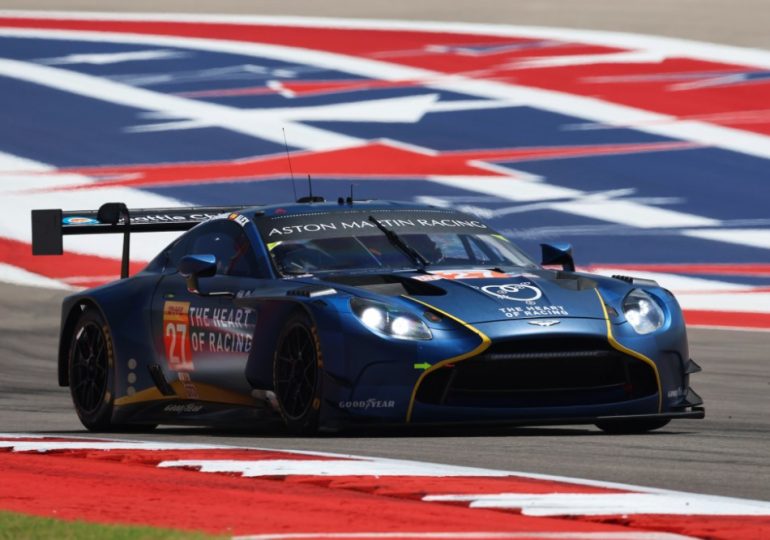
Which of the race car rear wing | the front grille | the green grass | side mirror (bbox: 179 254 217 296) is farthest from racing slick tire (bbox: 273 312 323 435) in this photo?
the green grass

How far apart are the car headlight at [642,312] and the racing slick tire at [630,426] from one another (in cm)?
57

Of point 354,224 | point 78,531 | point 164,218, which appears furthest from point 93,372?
point 78,531

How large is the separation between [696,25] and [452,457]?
1988 cm

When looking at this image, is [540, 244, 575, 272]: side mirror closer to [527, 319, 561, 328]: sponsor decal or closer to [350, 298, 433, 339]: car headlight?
[527, 319, 561, 328]: sponsor decal

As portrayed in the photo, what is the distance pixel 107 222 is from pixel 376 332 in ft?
9.96

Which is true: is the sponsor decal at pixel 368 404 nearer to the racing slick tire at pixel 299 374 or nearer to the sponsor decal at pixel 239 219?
the racing slick tire at pixel 299 374

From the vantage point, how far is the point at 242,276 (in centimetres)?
923

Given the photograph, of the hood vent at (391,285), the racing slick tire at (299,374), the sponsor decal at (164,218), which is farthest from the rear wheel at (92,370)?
the hood vent at (391,285)

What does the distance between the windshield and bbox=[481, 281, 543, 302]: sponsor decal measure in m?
0.57

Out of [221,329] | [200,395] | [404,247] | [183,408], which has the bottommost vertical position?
[183,408]

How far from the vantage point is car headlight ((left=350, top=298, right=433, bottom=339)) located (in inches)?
321

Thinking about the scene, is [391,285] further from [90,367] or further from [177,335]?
[90,367]

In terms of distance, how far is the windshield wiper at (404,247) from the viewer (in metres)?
9.05

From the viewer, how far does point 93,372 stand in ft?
33.5
